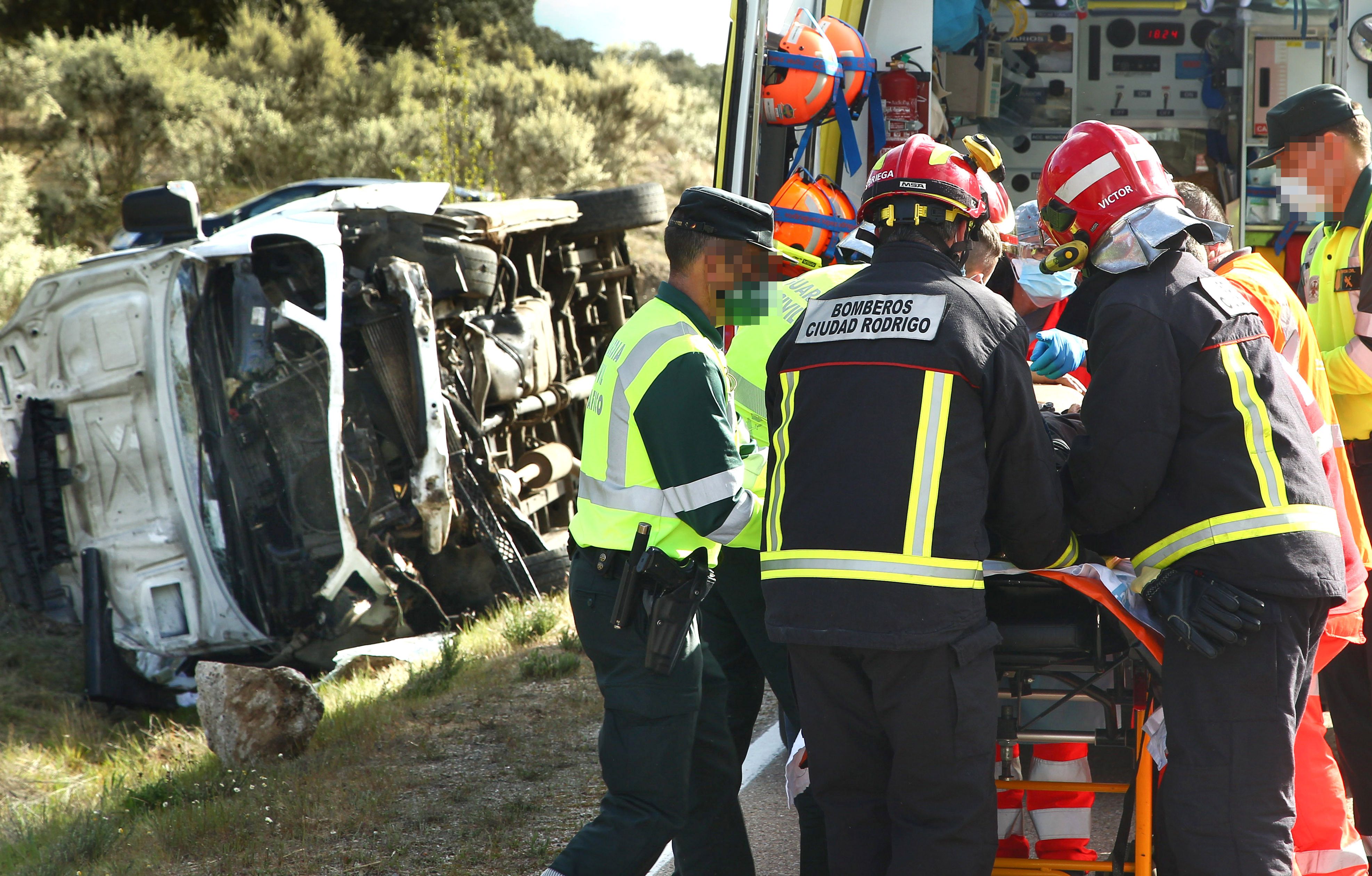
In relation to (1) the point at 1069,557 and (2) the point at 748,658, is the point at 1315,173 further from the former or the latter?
(2) the point at 748,658

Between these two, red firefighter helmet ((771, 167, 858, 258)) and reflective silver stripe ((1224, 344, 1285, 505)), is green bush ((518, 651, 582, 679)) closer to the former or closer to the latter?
red firefighter helmet ((771, 167, 858, 258))

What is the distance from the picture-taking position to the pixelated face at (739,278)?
3082 millimetres

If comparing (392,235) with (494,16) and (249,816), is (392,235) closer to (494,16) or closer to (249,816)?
(249,816)

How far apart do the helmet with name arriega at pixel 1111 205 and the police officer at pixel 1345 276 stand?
41.5 inches

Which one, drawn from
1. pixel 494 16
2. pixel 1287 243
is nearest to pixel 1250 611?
pixel 1287 243

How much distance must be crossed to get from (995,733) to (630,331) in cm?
133

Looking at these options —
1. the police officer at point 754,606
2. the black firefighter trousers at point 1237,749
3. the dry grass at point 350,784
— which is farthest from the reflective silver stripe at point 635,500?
the dry grass at point 350,784

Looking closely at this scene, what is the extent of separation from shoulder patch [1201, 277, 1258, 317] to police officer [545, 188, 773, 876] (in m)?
1.10

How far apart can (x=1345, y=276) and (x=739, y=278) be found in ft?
6.93

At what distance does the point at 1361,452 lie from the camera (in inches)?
149

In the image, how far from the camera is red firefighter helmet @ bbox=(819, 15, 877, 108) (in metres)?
5.78

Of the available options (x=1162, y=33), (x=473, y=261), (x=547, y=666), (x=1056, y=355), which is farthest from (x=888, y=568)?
(x=1162, y=33)

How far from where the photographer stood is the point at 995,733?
8.34 ft

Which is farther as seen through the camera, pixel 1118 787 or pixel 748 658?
pixel 748 658
